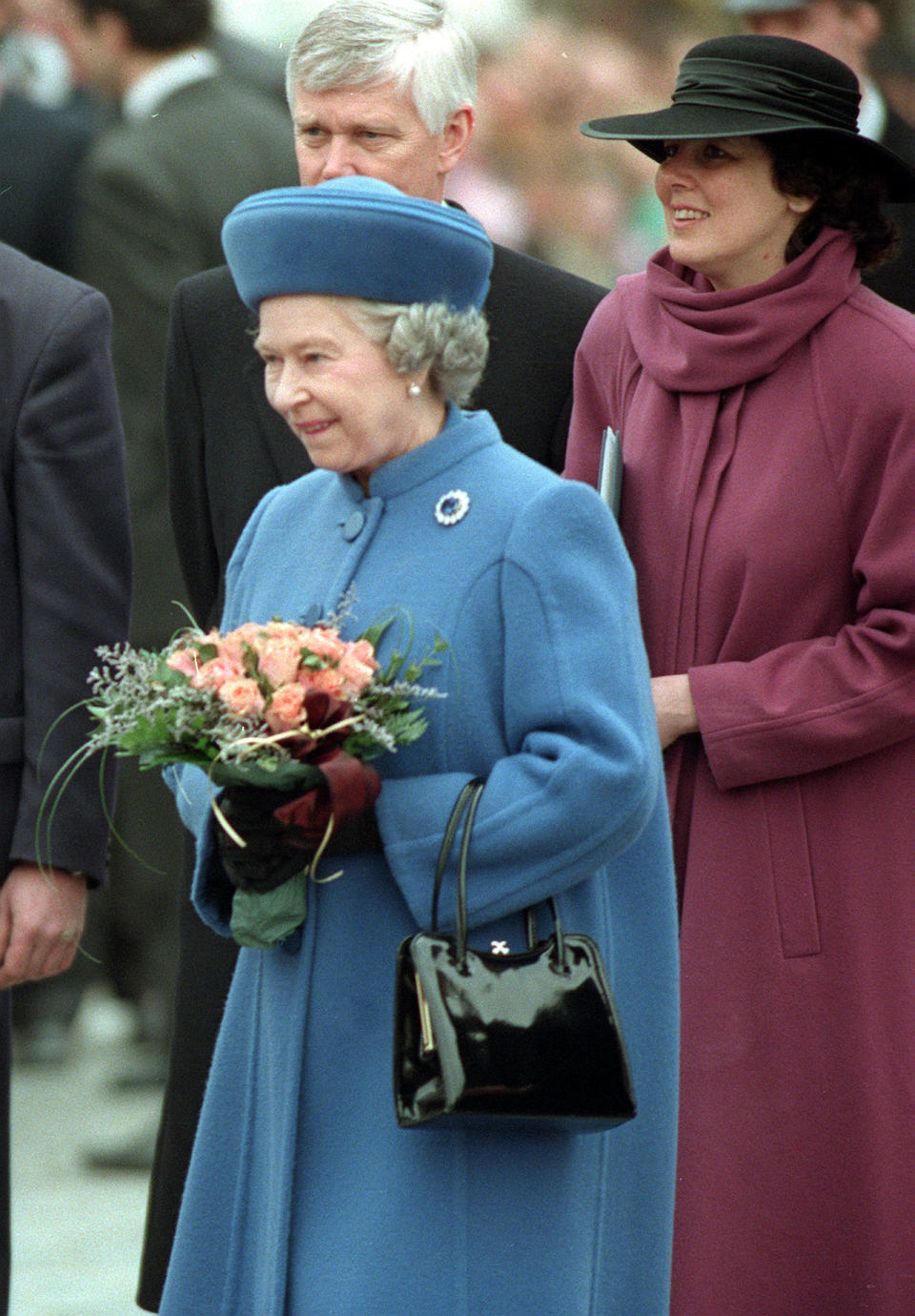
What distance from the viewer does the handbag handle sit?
312 centimetres

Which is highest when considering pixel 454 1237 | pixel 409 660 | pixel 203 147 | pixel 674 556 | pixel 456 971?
pixel 203 147

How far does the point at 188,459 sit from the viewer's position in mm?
4645

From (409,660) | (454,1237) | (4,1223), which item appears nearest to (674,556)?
(409,660)

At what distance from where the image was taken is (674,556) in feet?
13.1

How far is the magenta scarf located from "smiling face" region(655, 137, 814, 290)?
0.14 feet

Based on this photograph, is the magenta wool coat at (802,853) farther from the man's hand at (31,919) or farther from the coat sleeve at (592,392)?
the man's hand at (31,919)

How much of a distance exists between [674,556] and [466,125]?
0.86 m

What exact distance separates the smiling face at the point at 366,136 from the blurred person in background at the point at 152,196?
1960 millimetres

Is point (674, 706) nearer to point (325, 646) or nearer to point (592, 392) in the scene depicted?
point (592, 392)

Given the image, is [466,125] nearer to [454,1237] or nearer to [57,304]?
[57,304]

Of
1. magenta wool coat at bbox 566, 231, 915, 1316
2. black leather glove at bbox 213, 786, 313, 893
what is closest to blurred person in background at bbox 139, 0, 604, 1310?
magenta wool coat at bbox 566, 231, 915, 1316

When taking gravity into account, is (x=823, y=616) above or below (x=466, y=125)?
below

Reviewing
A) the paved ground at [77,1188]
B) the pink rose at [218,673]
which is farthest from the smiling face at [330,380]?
the paved ground at [77,1188]

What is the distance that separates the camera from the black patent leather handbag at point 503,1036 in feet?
10.1
